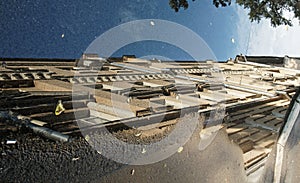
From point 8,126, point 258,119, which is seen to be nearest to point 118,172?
point 8,126

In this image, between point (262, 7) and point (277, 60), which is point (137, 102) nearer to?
point (262, 7)

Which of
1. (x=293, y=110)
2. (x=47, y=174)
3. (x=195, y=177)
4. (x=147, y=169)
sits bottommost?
(x=195, y=177)

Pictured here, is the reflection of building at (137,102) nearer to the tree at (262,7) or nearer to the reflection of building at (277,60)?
the tree at (262,7)

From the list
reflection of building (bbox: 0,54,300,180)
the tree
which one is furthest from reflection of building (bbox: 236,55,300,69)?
reflection of building (bbox: 0,54,300,180)

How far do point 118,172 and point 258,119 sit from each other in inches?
162

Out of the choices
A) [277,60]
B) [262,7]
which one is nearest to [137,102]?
[262,7]

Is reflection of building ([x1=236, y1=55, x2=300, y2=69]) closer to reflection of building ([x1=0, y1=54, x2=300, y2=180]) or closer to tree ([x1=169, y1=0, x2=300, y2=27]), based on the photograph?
tree ([x1=169, y1=0, x2=300, y2=27])

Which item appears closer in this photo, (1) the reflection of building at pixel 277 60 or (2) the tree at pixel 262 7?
(2) the tree at pixel 262 7

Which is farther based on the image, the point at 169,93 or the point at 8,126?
the point at 169,93

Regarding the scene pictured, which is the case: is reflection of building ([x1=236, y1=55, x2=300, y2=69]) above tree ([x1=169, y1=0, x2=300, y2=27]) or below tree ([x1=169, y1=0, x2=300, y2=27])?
below

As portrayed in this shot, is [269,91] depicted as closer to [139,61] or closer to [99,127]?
[139,61]

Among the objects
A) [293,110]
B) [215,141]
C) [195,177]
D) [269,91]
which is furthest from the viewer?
[269,91]

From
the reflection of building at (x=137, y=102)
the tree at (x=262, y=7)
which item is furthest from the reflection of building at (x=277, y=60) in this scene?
the reflection of building at (x=137, y=102)

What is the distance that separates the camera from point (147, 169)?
329 cm
